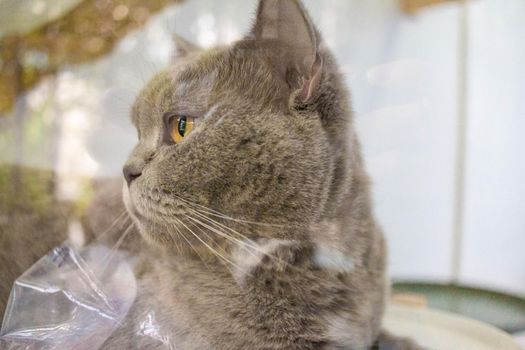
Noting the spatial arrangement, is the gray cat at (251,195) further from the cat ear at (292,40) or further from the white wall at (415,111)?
the white wall at (415,111)

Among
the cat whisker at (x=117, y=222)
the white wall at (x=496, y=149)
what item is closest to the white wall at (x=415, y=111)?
the white wall at (x=496, y=149)

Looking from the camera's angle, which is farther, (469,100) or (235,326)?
(469,100)

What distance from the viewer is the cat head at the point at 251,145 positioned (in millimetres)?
678

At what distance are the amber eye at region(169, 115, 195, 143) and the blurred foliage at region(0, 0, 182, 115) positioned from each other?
13.3 inches

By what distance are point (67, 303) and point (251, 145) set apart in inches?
14.2

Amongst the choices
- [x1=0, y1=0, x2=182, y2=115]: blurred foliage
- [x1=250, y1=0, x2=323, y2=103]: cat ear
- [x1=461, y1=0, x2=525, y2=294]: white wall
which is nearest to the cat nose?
[x1=250, y1=0, x2=323, y2=103]: cat ear

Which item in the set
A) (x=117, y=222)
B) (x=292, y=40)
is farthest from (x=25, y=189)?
(x=292, y=40)

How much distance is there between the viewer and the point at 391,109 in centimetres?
139

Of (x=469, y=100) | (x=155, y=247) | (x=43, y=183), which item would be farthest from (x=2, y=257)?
(x=469, y=100)

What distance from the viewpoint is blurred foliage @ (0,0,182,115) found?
0.94 meters

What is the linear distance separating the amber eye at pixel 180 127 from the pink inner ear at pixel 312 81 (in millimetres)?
166

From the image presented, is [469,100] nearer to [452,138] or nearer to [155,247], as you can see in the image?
[452,138]

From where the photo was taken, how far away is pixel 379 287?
86 centimetres

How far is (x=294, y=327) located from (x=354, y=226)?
0.63 ft
